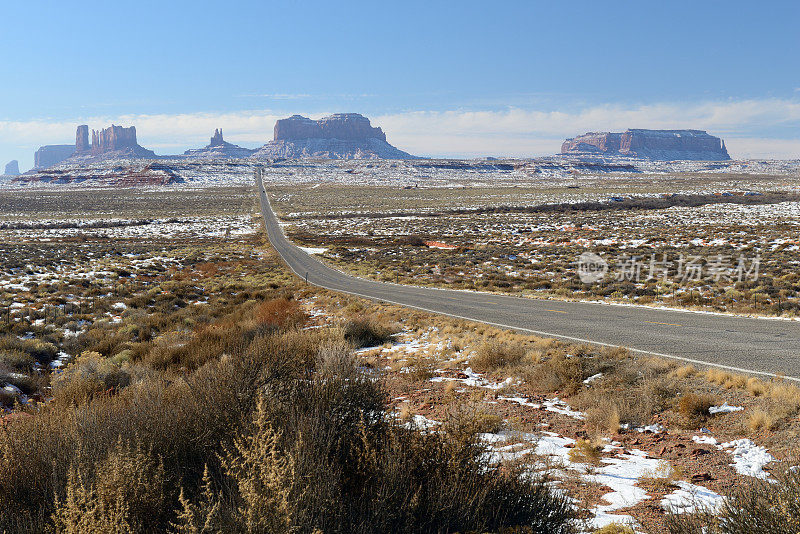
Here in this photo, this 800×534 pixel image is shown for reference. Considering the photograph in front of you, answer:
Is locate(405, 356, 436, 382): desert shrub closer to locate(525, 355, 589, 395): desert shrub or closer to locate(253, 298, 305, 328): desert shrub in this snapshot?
locate(525, 355, 589, 395): desert shrub

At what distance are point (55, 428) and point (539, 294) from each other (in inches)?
695

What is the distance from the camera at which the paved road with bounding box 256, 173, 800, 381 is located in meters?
8.72

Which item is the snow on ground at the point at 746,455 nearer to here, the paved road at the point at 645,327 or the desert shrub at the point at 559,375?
the desert shrub at the point at 559,375

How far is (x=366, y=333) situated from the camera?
12.1 meters

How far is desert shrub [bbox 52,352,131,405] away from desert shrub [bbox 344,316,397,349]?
4825mm

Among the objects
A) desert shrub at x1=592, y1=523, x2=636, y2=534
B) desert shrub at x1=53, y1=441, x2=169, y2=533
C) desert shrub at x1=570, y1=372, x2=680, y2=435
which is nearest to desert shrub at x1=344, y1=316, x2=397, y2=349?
desert shrub at x1=570, y1=372, x2=680, y2=435

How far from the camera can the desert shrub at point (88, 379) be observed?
6.66 meters

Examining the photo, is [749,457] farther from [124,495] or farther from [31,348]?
[31,348]

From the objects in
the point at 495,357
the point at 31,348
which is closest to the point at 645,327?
the point at 495,357

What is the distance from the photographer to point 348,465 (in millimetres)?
3408

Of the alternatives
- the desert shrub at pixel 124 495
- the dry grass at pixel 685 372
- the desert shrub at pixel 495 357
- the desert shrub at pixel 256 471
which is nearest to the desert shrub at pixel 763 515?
the desert shrub at pixel 256 471

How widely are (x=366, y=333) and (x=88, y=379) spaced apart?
20.5ft

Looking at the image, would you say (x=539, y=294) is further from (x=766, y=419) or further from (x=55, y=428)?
(x=55, y=428)

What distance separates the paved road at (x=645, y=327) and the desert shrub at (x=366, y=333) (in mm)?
3041
